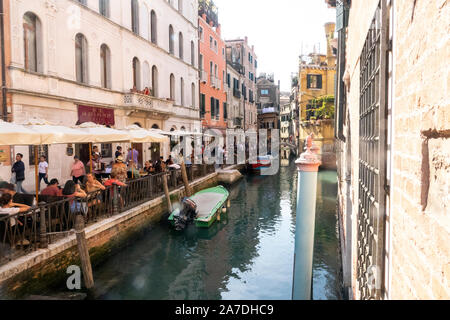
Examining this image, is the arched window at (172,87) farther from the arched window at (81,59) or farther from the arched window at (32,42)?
the arched window at (32,42)

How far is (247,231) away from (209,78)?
18613mm

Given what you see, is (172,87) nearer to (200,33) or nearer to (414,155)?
(200,33)

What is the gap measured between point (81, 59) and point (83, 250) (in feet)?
31.5

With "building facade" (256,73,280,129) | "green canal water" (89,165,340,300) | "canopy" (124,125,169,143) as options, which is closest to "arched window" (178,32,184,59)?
"canopy" (124,125,169,143)

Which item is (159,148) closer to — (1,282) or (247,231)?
(247,231)

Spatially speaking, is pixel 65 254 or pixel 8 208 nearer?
pixel 8 208

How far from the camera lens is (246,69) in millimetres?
43406

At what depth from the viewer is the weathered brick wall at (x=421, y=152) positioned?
1108mm

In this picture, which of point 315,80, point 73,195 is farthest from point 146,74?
point 315,80

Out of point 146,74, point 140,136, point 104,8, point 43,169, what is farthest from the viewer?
point 146,74

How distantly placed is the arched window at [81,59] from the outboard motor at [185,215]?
6.65m

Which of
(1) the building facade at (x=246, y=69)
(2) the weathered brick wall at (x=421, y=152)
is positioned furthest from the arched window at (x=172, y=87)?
(2) the weathered brick wall at (x=421, y=152)

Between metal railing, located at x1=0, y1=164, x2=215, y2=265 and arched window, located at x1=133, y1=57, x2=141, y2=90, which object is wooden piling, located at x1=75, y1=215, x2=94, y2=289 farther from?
arched window, located at x1=133, y1=57, x2=141, y2=90

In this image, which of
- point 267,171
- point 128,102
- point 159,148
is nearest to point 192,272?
point 128,102
